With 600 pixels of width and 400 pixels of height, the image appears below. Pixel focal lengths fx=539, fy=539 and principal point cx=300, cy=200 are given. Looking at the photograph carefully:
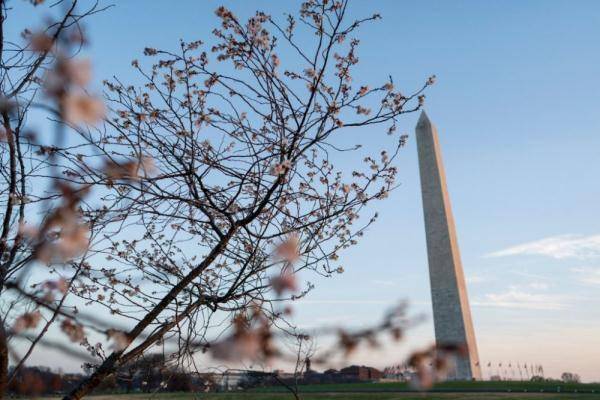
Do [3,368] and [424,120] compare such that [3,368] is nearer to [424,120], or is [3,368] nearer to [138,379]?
[138,379]

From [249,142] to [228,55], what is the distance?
24.4 inches

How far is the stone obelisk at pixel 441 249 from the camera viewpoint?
29.4m

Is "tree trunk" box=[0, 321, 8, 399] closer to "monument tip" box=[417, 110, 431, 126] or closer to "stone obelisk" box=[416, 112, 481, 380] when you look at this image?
"stone obelisk" box=[416, 112, 481, 380]

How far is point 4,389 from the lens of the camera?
→ 10.2ft

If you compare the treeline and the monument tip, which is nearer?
the treeline

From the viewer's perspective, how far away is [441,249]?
30.0 m

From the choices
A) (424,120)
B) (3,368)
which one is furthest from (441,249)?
(3,368)

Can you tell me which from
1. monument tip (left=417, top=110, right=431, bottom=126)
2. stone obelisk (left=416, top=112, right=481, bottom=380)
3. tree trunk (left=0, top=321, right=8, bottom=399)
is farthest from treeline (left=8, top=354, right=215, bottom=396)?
monument tip (left=417, top=110, right=431, bottom=126)

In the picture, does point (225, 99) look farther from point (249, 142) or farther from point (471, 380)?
point (471, 380)

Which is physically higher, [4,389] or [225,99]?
[225,99]

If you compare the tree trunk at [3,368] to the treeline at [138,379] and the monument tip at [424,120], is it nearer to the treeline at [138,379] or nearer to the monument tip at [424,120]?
the treeline at [138,379]

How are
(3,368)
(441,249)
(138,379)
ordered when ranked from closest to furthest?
(3,368)
(138,379)
(441,249)

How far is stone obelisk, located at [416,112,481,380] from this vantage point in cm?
2941

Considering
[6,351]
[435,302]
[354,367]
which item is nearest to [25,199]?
[6,351]
